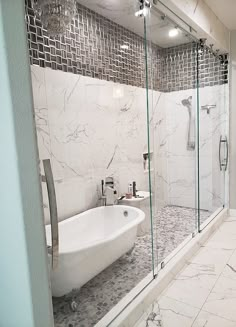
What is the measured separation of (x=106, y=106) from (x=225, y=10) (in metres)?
1.75

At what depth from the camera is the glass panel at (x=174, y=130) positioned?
351cm

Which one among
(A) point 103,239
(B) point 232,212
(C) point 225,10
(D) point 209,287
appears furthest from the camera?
(B) point 232,212

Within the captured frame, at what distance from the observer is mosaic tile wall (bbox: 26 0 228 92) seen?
2238 millimetres

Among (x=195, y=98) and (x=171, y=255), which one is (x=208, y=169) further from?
(x=171, y=255)

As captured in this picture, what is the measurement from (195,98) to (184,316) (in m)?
2.78

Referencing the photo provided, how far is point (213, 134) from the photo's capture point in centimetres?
377

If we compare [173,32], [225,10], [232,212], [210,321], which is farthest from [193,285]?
[225,10]

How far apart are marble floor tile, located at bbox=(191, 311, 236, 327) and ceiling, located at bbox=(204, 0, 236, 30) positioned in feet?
9.64

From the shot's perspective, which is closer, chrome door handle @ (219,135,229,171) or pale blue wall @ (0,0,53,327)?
pale blue wall @ (0,0,53,327)

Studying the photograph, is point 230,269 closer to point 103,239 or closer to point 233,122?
point 103,239

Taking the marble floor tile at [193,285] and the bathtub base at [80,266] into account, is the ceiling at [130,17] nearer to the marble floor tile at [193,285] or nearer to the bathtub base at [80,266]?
the bathtub base at [80,266]

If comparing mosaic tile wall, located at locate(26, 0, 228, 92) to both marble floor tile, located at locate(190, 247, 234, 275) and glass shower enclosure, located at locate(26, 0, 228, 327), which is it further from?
marble floor tile, located at locate(190, 247, 234, 275)

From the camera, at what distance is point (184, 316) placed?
174 centimetres

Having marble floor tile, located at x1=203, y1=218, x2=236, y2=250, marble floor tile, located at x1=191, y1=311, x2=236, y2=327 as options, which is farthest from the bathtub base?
marble floor tile, located at x1=203, y1=218, x2=236, y2=250
